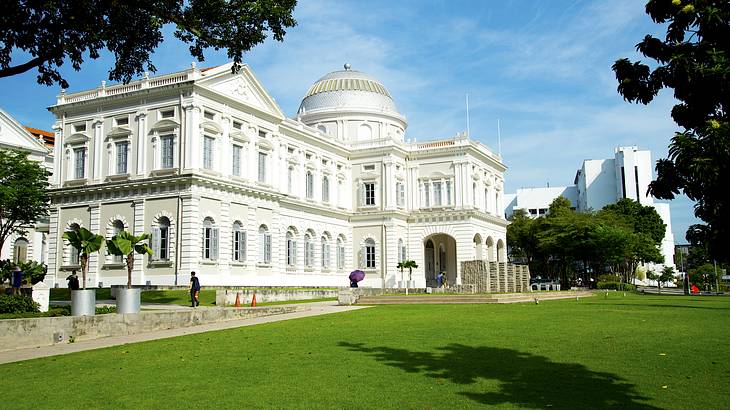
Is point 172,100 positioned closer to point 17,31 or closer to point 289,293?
point 289,293

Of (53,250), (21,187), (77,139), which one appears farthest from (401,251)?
(21,187)

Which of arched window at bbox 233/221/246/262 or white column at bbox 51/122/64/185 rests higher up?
white column at bbox 51/122/64/185

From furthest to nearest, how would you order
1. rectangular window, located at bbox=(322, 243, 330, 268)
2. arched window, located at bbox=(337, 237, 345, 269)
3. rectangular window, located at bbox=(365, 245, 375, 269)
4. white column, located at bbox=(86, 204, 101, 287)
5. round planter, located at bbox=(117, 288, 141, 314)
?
rectangular window, located at bbox=(365, 245, 375, 269) → arched window, located at bbox=(337, 237, 345, 269) → rectangular window, located at bbox=(322, 243, 330, 268) → white column, located at bbox=(86, 204, 101, 287) → round planter, located at bbox=(117, 288, 141, 314)

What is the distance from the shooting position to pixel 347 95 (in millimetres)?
61250

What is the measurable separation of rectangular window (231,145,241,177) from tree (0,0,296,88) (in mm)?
22409

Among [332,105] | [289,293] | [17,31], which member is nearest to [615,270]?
[332,105]

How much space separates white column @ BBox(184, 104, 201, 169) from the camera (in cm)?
3828

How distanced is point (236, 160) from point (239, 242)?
16.7 ft

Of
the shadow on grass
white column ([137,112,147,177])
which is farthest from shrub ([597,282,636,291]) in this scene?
the shadow on grass

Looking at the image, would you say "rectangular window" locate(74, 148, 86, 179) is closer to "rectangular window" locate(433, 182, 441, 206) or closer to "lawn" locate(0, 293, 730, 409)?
"rectangular window" locate(433, 182, 441, 206)

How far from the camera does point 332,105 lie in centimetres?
6112

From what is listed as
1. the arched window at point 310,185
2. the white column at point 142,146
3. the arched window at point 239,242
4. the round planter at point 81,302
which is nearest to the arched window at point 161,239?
the white column at point 142,146

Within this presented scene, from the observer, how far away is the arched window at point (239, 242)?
41.5 m

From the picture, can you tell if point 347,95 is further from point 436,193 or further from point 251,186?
point 251,186
